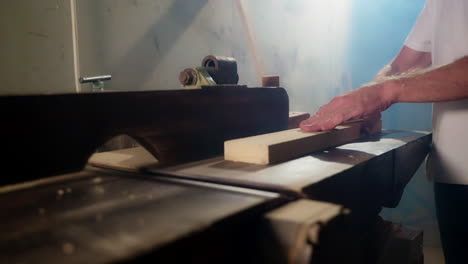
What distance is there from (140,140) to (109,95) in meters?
0.16

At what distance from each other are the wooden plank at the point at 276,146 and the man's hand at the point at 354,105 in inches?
2.3

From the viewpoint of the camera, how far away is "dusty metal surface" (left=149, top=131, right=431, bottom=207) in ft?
2.89

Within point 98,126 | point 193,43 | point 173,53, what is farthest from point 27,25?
point 193,43

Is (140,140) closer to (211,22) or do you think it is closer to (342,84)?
(211,22)

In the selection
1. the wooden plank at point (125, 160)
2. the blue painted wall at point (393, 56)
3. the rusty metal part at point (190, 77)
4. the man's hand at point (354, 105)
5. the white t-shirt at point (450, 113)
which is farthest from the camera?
the blue painted wall at point (393, 56)

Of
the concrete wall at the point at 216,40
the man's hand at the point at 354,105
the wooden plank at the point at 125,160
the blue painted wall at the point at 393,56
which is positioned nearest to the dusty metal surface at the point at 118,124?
the wooden plank at the point at 125,160

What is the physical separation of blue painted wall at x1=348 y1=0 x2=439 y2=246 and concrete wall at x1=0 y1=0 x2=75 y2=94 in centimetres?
277

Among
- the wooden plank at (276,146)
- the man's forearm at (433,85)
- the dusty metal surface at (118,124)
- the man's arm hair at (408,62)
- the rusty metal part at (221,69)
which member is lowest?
the wooden plank at (276,146)

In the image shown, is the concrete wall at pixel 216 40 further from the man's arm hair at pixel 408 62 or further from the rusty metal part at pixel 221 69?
the man's arm hair at pixel 408 62

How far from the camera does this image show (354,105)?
145cm

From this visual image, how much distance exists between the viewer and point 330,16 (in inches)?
136

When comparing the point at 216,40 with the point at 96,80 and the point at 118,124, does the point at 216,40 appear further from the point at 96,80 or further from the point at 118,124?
the point at 118,124

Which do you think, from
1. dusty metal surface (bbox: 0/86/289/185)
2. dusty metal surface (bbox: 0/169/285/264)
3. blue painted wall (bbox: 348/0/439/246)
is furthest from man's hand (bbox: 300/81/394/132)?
blue painted wall (bbox: 348/0/439/246)

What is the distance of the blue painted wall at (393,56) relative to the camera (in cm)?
334
